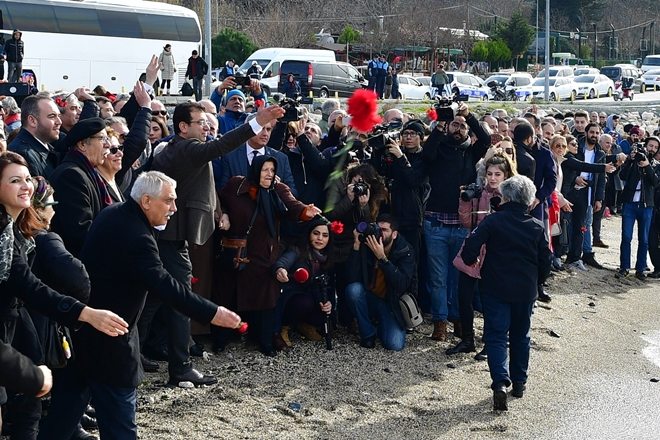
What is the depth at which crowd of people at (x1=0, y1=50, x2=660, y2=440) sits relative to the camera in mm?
5465

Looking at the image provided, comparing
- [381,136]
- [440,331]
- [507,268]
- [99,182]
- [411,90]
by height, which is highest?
[411,90]

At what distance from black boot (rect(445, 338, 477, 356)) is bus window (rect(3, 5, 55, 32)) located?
25.5 m

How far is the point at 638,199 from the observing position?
1435 cm

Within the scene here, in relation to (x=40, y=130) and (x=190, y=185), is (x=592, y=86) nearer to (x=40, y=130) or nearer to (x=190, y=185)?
(x=190, y=185)

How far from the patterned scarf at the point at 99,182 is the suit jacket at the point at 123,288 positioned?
1.13m

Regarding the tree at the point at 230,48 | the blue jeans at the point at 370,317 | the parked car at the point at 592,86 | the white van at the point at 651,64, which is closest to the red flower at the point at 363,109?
the blue jeans at the point at 370,317

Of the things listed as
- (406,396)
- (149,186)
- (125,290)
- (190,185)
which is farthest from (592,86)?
(125,290)

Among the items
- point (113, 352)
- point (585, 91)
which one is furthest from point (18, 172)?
point (585, 91)

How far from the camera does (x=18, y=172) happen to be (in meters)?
5.14

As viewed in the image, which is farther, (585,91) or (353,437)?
(585,91)

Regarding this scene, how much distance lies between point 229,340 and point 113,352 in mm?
3505

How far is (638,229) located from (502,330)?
7.31 meters

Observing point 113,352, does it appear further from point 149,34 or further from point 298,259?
point 149,34

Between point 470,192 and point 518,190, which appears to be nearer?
point 518,190
